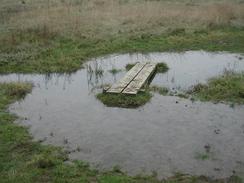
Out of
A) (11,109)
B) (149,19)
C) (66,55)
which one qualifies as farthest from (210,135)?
(149,19)

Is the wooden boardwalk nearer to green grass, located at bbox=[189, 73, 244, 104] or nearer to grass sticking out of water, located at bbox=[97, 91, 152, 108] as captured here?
grass sticking out of water, located at bbox=[97, 91, 152, 108]

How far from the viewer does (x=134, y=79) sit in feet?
47.3

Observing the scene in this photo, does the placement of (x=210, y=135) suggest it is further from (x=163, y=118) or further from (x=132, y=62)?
(x=132, y=62)

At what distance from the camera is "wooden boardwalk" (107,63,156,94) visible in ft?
43.5

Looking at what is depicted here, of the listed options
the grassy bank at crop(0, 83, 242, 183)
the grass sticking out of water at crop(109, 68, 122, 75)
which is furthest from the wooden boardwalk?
the grassy bank at crop(0, 83, 242, 183)

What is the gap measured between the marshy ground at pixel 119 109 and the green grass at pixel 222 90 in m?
0.04

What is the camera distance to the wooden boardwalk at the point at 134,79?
13258 mm

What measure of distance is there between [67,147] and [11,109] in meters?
3.67

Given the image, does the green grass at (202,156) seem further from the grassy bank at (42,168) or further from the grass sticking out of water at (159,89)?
the grass sticking out of water at (159,89)

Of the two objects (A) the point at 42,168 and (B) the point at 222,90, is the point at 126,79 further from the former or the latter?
(A) the point at 42,168

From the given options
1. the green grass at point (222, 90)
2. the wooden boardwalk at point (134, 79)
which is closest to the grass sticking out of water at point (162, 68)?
the wooden boardwalk at point (134, 79)

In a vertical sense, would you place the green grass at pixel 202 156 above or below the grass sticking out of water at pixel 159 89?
below

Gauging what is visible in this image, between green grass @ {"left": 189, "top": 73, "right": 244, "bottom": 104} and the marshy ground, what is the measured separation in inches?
1.4

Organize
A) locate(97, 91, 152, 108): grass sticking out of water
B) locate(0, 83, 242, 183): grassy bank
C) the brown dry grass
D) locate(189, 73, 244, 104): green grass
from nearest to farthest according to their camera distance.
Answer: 1. locate(0, 83, 242, 183): grassy bank
2. locate(97, 91, 152, 108): grass sticking out of water
3. locate(189, 73, 244, 104): green grass
4. the brown dry grass
